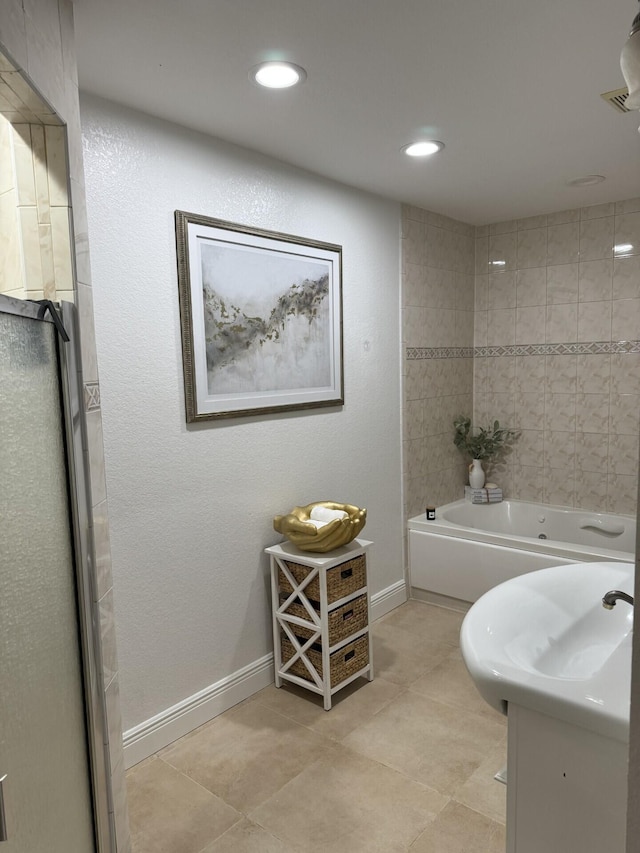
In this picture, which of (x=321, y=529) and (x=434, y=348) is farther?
(x=434, y=348)

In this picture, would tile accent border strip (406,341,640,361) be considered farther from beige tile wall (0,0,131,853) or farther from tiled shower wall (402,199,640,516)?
beige tile wall (0,0,131,853)

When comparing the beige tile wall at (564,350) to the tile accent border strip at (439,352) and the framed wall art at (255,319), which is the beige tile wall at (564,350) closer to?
the tile accent border strip at (439,352)

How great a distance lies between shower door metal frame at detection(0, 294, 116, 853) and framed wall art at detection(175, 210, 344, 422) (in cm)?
89

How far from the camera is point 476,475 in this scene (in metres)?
4.23

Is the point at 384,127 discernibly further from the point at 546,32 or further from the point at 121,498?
the point at 121,498

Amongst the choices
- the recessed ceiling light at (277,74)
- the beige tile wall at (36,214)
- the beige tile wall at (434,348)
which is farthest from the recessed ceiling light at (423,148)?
the beige tile wall at (36,214)

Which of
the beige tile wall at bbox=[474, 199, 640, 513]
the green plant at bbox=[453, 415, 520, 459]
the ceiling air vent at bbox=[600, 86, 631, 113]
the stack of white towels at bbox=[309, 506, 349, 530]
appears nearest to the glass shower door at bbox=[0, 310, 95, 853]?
the stack of white towels at bbox=[309, 506, 349, 530]

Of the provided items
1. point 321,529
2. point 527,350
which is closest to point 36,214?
point 321,529

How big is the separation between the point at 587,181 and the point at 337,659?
2798 millimetres

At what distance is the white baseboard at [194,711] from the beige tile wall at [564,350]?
2.40 m

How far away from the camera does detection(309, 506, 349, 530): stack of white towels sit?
2764 millimetres

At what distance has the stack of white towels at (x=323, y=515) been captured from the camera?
2.76 meters

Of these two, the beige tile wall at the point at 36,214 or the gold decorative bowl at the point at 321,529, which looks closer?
the beige tile wall at the point at 36,214

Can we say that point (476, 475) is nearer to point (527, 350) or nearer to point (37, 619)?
point (527, 350)
